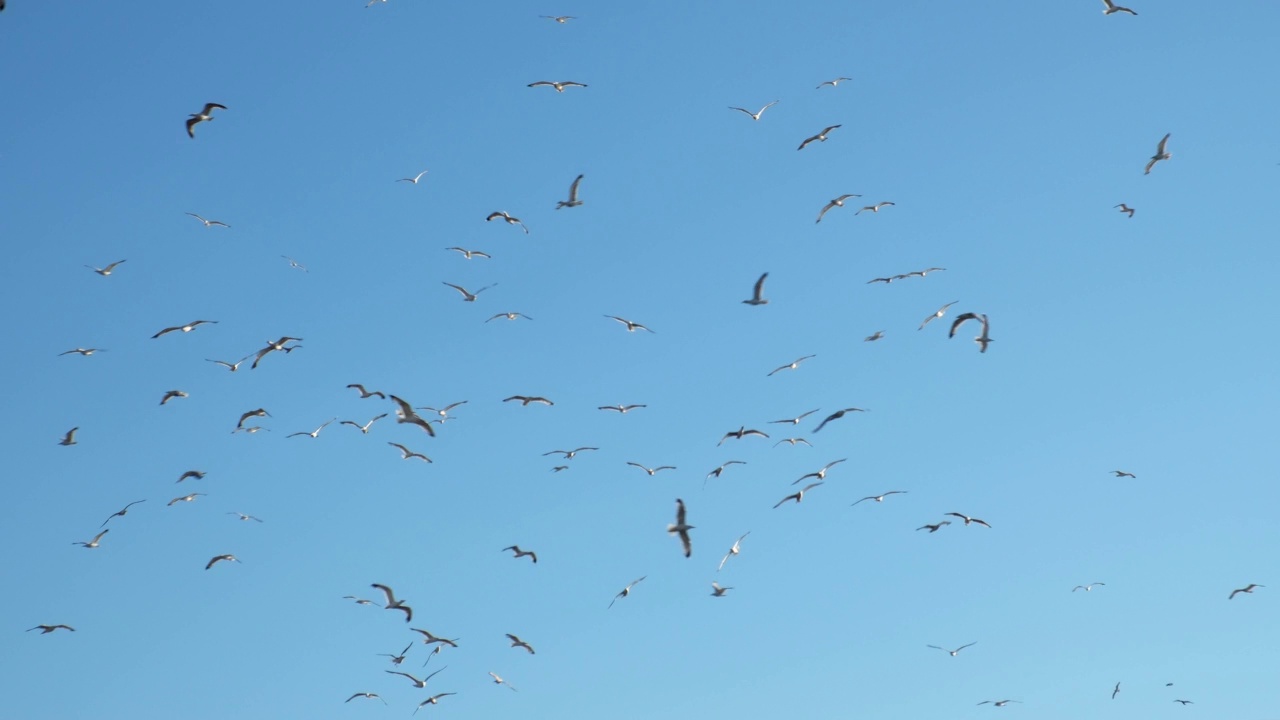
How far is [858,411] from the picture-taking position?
6900cm

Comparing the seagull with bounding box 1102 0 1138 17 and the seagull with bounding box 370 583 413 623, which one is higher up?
the seagull with bounding box 1102 0 1138 17

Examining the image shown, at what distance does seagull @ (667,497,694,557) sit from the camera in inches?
1929

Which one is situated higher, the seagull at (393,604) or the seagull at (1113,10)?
the seagull at (1113,10)

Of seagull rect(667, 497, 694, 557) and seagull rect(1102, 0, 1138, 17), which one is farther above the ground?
seagull rect(1102, 0, 1138, 17)

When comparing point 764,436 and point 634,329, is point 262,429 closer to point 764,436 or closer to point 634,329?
point 634,329

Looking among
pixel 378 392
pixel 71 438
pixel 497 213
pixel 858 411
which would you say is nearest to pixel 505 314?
pixel 497 213

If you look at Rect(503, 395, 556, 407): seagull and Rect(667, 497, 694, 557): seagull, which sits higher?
Rect(503, 395, 556, 407): seagull

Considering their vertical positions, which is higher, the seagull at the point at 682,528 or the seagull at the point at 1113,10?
the seagull at the point at 1113,10

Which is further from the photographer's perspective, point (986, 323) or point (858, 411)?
point (858, 411)

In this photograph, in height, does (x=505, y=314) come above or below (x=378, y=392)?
above

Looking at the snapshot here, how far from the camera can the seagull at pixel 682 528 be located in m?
49.0

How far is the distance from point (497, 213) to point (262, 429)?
49.2ft

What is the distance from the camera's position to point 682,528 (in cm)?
4994

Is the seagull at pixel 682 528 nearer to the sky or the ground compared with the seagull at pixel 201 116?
nearer to the ground
